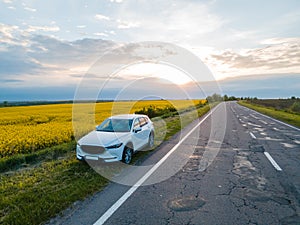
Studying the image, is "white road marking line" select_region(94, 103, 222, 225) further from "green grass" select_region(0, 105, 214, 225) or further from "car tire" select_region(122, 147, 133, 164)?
"car tire" select_region(122, 147, 133, 164)

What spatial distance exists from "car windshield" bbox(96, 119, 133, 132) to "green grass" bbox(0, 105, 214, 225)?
3.77 feet

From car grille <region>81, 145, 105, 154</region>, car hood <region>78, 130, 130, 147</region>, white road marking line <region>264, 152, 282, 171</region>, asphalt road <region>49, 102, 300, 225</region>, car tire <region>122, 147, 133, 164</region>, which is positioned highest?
car hood <region>78, 130, 130, 147</region>

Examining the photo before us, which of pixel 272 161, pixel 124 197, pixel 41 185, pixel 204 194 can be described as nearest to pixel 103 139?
pixel 41 185

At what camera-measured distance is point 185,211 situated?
427 centimetres

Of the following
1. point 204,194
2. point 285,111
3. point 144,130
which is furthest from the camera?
point 285,111

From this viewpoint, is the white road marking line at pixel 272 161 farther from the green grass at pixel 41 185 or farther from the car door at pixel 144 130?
the car door at pixel 144 130

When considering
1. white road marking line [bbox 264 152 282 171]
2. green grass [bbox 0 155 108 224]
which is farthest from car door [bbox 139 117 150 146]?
white road marking line [bbox 264 152 282 171]

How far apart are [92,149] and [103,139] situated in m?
0.44

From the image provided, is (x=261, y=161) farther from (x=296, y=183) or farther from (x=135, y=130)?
(x=135, y=130)

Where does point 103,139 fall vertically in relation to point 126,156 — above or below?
above

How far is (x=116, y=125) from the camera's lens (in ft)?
27.9

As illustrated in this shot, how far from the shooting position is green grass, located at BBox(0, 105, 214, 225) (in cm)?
428

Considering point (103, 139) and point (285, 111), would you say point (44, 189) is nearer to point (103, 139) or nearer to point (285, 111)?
point (103, 139)

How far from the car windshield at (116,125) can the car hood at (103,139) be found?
0.41 m
